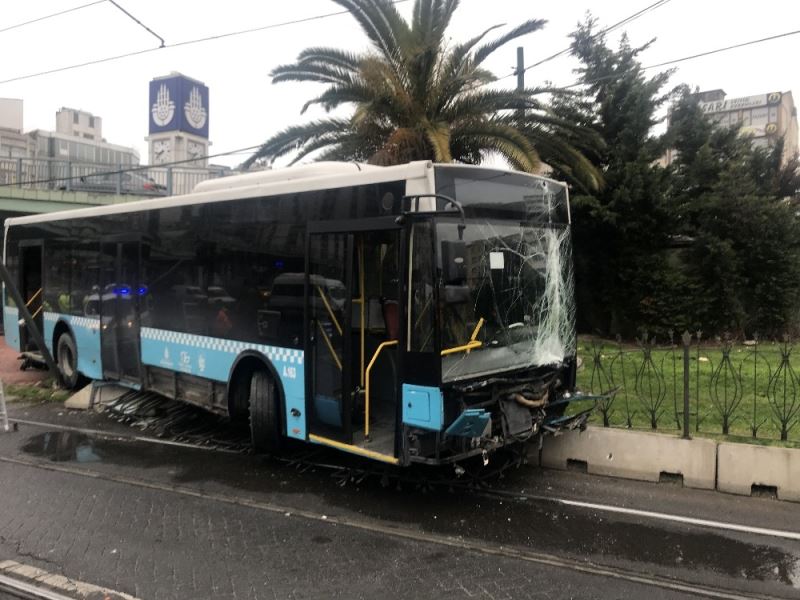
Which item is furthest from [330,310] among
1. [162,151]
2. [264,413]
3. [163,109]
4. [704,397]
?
[162,151]

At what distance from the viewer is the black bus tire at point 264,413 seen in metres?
6.61

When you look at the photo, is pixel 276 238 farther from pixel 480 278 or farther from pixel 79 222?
pixel 79 222

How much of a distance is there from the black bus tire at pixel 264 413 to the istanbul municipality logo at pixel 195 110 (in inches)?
1270

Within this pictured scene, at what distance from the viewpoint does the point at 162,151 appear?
36.2 meters

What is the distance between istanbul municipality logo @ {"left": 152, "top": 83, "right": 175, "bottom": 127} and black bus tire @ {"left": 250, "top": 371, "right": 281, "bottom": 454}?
3261 cm

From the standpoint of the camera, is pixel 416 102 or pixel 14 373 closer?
pixel 416 102

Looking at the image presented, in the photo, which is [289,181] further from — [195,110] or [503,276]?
[195,110]

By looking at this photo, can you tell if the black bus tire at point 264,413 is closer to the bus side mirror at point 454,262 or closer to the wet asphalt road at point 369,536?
the wet asphalt road at point 369,536

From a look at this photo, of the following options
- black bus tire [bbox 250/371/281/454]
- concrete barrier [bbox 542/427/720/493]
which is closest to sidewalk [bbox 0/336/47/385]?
black bus tire [bbox 250/371/281/454]

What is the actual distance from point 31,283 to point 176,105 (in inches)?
1002

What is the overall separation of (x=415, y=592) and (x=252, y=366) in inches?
142

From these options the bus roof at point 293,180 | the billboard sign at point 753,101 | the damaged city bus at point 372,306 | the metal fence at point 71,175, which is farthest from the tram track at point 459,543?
the billboard sign at point 753,101

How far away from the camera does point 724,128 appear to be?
1653 centimetres

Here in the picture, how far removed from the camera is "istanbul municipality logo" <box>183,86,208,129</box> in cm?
3531
